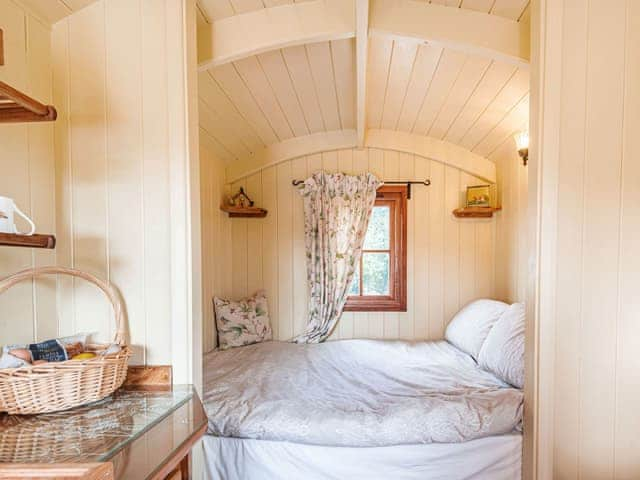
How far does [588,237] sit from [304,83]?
152 centimetres

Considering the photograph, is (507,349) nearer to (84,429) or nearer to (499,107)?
(499,107)

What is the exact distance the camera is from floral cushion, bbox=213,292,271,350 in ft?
8.24

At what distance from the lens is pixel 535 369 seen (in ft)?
3.84

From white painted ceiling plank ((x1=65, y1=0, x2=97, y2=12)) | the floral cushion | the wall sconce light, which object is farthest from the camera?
the floral cushion

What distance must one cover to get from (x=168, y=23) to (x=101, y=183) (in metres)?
0.59

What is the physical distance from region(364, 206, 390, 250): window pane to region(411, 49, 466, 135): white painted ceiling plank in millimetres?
706

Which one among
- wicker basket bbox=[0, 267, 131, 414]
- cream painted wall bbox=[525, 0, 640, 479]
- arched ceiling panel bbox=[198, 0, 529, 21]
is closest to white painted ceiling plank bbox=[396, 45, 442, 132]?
arched ceiling panel bbox=[198, 0, 529, 21]

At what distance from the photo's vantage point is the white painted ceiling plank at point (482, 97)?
168cm

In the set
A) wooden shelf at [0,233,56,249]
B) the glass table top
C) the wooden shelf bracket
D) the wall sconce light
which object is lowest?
the glass table top

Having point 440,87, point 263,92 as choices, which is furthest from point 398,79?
point 263,92

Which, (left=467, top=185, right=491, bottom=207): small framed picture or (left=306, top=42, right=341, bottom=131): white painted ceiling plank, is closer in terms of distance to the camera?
(left=306, top=42, right=341, bottom=131): white painted ceiling plank

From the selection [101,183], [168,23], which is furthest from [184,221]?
[168,23]

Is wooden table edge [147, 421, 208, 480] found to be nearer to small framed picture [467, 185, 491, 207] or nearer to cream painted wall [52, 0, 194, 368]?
cream painted wall [52, 0, 194, 368]

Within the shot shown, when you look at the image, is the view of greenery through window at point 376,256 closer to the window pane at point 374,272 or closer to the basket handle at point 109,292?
the window pane at point 374,272
